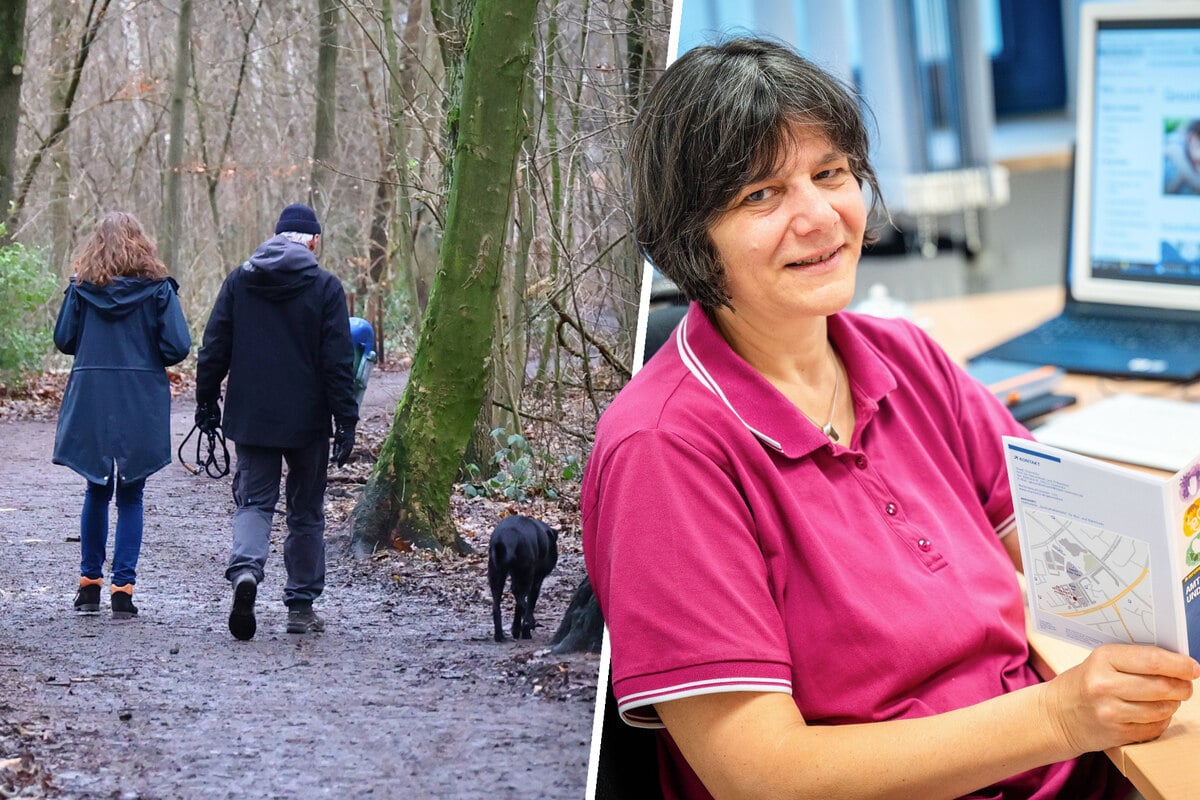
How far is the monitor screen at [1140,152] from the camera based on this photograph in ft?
7.64

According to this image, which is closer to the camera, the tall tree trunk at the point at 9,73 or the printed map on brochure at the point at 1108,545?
the printed map on brochure at the point at 1108,545

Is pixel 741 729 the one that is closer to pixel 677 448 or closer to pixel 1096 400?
pixel 677 448

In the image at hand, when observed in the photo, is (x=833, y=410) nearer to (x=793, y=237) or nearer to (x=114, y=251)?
(x=793, y=237)

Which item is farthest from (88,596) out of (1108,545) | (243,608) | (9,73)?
(1108,545)

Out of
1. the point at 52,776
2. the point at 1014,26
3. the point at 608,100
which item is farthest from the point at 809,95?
the point at 1014,26

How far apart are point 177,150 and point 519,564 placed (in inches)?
27.3

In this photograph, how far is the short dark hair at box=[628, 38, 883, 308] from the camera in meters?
1.39

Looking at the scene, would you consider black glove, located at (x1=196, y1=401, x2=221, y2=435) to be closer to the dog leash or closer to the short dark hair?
the dog leash

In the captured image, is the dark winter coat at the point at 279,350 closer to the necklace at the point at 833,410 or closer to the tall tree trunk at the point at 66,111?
the tall tree trunk at the point at 66,111

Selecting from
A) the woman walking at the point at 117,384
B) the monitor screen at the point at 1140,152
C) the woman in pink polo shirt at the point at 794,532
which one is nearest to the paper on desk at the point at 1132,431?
the monitor screen at the point at 1140,152

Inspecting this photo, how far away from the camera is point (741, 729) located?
4.09 ft

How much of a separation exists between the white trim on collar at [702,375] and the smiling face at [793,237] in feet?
0.31

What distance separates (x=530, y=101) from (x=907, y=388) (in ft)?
2.07

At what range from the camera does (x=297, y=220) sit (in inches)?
58.4
